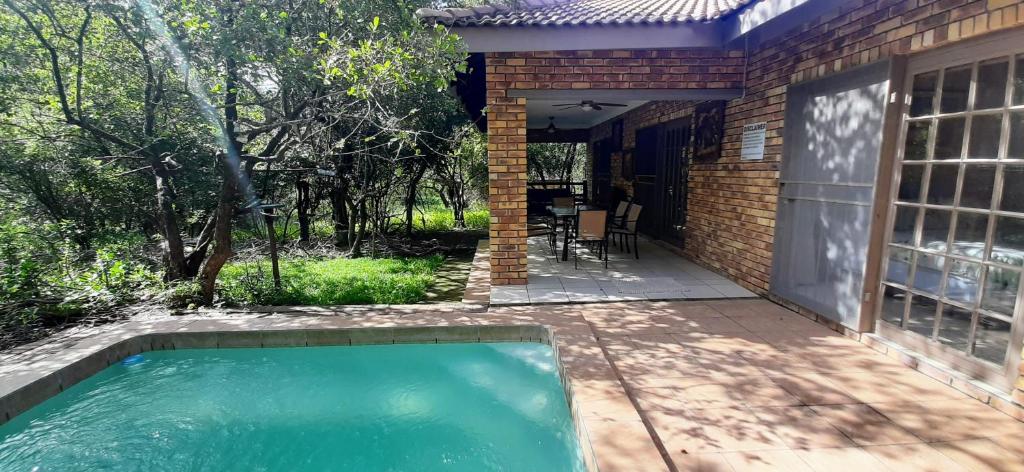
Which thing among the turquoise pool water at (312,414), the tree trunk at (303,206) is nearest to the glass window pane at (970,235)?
the turquoise pool water at (312,414)

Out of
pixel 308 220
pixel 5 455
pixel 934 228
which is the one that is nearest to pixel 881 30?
pixel 934 228

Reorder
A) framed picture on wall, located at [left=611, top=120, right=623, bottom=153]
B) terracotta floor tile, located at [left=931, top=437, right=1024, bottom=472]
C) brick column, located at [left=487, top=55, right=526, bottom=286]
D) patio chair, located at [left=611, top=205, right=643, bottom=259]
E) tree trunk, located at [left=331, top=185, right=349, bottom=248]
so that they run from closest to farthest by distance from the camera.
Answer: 1. terracotta floor tile, located at [left=931, top=437, right=1024, bottom=472]
2. brick column, located at [left=487, top=55, right=526, bottom=286]
3. patio chair, located at [left=611, top=205, right=643, bottom=259]
4. tree trunk, located at [left=331, top=185, right=349, bottom=248]
5. framed picture on wall, located at [left=611, top=120, right=623, bottom=153]

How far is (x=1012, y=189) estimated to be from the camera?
253cm

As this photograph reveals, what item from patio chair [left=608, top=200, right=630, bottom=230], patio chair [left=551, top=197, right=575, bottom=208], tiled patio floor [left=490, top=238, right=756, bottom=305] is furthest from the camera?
patio chair [left=551, top=197, right=575, bottom=208]

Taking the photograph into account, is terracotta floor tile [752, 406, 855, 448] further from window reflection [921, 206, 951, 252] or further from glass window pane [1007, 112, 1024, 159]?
glass window pane [1007, 112, 1024, 159]

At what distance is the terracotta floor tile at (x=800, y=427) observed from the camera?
228 centimetres

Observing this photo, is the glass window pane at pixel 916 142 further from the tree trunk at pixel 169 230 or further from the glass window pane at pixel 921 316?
the tree trunk at pixel 169 230

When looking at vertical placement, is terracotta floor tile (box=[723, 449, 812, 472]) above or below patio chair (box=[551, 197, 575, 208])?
below

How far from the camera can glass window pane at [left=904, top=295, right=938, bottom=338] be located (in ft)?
10.0

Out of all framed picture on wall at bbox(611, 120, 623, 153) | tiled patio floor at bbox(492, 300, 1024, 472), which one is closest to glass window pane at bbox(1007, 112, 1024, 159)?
tiled patio floor at bbox(492, 300, 1024, 472)

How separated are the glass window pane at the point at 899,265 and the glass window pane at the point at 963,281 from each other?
30 cm

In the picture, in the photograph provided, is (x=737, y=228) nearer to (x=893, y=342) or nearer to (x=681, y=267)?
(x=681, y=267)

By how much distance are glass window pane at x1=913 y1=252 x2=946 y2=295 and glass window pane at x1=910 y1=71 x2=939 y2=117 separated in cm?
97

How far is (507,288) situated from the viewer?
518cm
